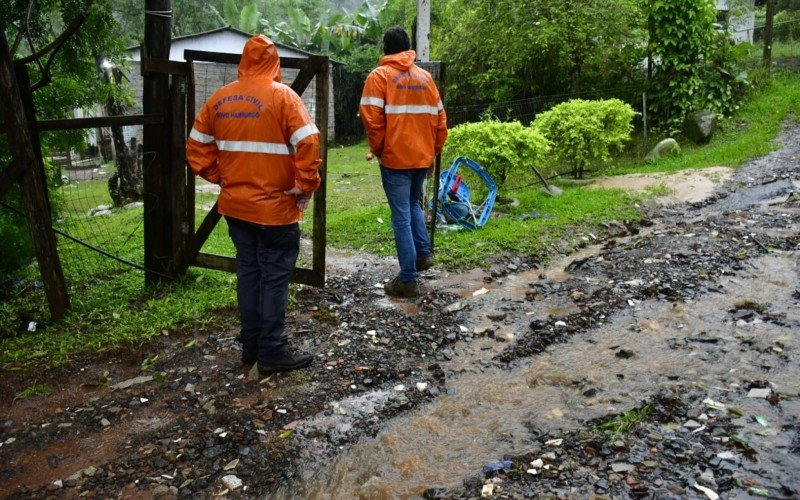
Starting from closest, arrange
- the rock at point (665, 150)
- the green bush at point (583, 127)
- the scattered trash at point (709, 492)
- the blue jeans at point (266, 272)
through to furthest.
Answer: the scattered trash at point (709, 492), the blue jeans at point (266, 272), the green bush at point (583, 127), the rock at point (665, 150)

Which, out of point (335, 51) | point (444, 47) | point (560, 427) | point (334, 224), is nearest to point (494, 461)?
point (560, 427)

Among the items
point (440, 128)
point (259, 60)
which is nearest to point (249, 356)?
point (259, 60)

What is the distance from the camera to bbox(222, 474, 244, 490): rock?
315cm

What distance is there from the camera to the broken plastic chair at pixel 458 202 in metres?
7.94

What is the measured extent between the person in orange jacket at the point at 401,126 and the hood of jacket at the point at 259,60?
143 cm

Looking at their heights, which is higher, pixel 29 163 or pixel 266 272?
pixel 29 163

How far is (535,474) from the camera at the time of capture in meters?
3.12

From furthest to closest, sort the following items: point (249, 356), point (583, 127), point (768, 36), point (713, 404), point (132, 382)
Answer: point (768, 36) → point (583, 127) → point (249, 356) → point (132, 382) → point (713, 404)

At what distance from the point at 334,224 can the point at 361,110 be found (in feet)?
10.5

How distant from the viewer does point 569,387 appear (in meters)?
4.03

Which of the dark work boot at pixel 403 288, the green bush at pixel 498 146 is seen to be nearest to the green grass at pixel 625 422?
the dark work boot at pixel 403 288

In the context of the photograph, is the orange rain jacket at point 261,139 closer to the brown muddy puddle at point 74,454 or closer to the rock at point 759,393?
the brown muddy puddle at point 74,454

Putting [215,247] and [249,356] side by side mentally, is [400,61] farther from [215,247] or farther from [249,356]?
[215,247]

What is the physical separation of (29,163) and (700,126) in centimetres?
1214
